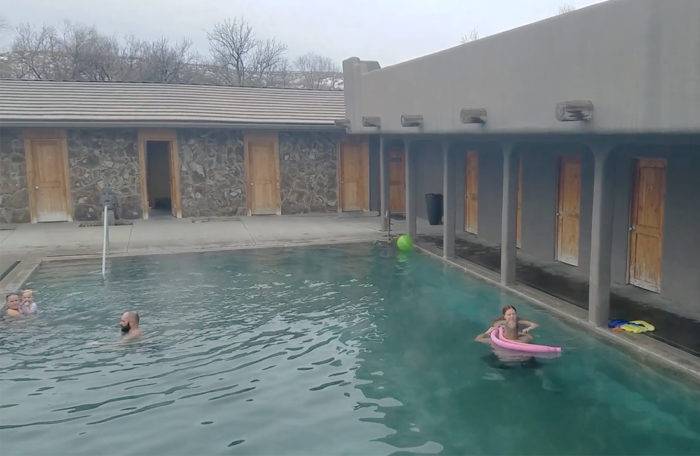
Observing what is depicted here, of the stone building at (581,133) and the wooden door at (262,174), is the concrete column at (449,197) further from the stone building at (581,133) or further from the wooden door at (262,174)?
the wooden door at (262,174)

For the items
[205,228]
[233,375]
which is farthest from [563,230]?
[205,228]

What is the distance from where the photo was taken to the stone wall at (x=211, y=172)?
21297mm

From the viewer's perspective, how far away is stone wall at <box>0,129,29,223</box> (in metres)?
19.6

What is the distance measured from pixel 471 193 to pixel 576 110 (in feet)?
33.0

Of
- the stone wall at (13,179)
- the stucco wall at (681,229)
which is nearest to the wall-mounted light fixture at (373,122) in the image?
the stucco wall at (681,229)

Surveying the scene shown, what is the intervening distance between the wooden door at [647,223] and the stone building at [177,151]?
470 inches

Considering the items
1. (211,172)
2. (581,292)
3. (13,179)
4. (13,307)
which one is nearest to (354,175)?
(211,172)

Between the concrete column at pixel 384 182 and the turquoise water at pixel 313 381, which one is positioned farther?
the concrete column at pixel 384 182

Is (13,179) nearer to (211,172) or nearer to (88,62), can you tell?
(211,172)

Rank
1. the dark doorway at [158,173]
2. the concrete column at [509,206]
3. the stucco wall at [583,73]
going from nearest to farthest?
the stucco wall at [583,73], the concrete column at [509,206], the dark doorway at [158,173]

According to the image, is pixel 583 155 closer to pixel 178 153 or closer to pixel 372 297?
pixel 372 297

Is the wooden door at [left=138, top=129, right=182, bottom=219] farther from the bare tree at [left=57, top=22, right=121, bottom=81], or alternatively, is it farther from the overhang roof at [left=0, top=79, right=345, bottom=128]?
the bare tree at [left=57, top=22, right=121, bottom=81]

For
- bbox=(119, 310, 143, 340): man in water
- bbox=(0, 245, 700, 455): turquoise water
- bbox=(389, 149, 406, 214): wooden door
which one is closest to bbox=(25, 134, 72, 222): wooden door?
bbox=(0, 245, 700, 455): turquoise water

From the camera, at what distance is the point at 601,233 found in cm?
940
